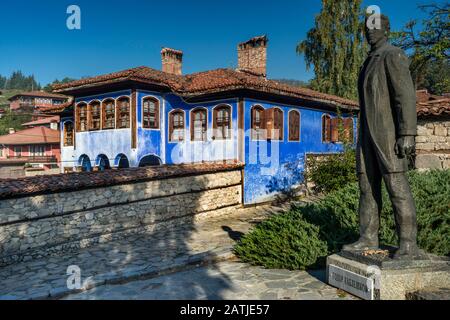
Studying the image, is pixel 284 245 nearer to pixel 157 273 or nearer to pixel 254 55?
pixel 157 273

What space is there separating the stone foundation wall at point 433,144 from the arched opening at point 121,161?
11744mm

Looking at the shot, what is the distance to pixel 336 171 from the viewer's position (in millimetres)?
13320

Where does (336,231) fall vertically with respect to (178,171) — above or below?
below

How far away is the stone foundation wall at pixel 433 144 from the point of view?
10.9 m

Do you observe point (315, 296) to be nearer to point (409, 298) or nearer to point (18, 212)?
point (409, 298)

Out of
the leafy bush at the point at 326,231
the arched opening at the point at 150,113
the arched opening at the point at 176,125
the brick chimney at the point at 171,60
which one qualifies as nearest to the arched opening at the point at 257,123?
the arched opening at the point at 176,125

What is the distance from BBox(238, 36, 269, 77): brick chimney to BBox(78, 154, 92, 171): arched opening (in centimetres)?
932

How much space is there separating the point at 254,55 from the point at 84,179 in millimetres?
13279

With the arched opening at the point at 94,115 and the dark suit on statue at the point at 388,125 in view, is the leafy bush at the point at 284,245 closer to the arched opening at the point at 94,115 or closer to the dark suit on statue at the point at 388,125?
the dark suit on statue at the point at 388,125

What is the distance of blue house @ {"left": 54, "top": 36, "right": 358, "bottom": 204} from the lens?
1402 cm

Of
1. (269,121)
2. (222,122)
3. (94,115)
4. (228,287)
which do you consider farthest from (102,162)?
(228,287)

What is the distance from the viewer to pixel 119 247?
28.4 feet

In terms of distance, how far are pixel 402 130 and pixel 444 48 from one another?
43.8 ft

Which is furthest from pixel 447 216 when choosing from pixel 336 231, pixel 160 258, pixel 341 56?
pixel 341 56
